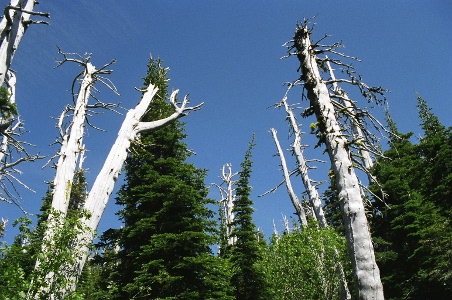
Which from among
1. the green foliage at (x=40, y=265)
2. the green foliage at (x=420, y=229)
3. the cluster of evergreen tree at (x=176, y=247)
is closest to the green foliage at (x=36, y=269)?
the green foliage at (x=40, y=265)

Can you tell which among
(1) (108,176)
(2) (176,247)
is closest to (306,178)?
(2) (176,247)

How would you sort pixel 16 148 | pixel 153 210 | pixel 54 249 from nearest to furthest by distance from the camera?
pixel 54 249 → pixel 16 148 → pixel 153 210

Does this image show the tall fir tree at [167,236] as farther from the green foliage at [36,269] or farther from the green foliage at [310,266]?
the green foliage at [36,269]

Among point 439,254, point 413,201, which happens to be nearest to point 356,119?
point 439,254

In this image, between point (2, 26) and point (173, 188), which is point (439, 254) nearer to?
point (173, 188)

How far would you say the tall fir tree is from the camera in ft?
36.0

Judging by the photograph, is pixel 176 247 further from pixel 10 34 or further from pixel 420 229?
pixel 420 229

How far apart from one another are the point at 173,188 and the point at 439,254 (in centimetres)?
1421

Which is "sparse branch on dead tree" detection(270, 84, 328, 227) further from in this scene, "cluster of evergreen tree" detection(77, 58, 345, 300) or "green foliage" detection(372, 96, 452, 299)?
"green foliage" detection(372, 96, 452, 299)

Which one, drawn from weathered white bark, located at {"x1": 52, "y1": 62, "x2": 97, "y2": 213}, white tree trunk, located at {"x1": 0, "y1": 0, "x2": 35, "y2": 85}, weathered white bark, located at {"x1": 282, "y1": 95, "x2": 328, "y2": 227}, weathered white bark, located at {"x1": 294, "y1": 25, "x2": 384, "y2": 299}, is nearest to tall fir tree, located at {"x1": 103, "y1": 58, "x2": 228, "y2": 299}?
weathered white bark, located at {"x1": 52, "y1": 62, "x2": 97, "y2": 213}

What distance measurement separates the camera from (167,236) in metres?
11.3

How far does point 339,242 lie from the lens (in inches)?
489

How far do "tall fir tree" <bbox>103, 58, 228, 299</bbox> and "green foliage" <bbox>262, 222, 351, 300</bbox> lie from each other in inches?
96.6

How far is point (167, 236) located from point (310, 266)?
543cm
